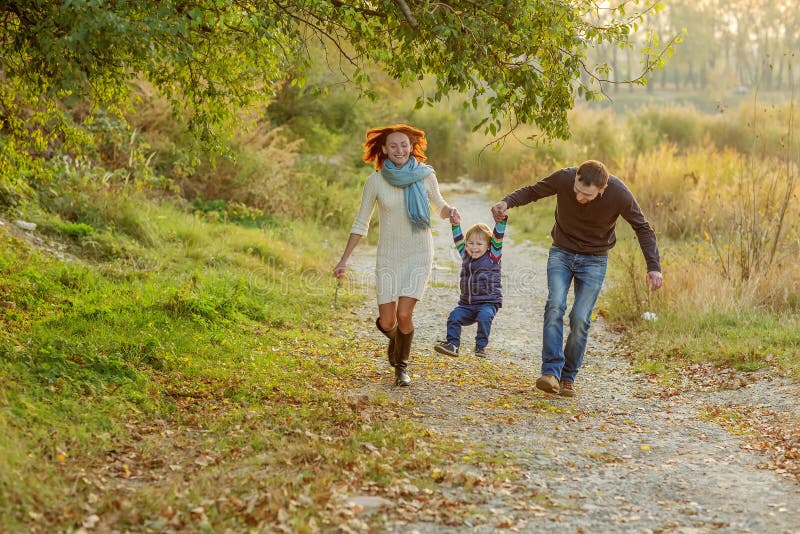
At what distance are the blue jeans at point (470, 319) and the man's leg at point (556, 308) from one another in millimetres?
1497

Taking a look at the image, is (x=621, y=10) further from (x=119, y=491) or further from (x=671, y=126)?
(x=671, y=126)

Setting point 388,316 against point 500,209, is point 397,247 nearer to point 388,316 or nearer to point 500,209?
point 388,316

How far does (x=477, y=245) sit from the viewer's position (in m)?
8.45

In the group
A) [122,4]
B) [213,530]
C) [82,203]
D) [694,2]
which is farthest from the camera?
[694,2]

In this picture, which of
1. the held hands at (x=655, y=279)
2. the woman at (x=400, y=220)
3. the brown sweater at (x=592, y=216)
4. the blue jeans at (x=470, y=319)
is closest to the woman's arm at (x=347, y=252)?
the woman at (x=400, y=220)

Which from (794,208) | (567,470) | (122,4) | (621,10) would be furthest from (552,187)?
(794,208)

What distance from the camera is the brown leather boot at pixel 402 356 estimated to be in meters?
6.77

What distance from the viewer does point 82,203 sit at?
11.2 meters

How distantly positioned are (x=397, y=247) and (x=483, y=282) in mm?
2063

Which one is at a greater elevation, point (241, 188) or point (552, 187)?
point (552, 187)

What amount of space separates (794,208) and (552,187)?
7.85 m

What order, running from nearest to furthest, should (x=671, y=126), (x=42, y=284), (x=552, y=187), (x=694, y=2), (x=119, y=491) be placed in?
(x=119, y=491) < (x=552, y=187) < (x=42, y=284) < (x=671, y=126) < (x=694, y=2)

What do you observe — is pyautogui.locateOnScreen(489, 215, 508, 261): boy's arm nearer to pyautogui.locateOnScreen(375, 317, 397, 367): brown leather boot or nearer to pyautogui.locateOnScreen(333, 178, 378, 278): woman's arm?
pyautogui.locateOnScreen(333, 178, 378, 278): woman's arm

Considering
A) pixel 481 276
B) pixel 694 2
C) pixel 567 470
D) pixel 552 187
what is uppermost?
pixel 694 2
